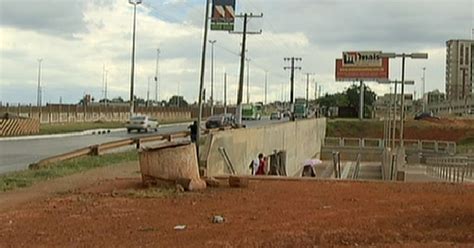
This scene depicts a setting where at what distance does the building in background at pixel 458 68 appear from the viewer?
15471cm

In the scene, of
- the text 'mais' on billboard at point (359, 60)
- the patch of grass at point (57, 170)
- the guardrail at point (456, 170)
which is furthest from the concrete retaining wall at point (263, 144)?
the text 'mais' on billboard at point (359, 60)

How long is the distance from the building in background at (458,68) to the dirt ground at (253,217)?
462 feet

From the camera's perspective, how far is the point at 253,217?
12938mm

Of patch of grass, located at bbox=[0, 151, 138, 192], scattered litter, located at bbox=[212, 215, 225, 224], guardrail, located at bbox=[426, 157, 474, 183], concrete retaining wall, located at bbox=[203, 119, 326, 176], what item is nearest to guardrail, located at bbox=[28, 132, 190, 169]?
patch of grass, located at bbox=[0, 151, 138, 192]

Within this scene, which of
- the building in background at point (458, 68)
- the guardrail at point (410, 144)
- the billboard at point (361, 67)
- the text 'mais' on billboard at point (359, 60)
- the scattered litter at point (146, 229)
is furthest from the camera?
the building in background at point (458, 68)

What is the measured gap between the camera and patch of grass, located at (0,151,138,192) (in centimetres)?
1944

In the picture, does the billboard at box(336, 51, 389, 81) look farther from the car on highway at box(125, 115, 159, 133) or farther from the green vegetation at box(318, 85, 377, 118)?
the car on highway at box(125, 115, 159, 133)

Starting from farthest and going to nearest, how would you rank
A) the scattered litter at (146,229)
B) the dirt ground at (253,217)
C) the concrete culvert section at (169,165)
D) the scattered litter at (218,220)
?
1. the concrete culvert section at (169,165)
2. the scattered litter at (218,220)
3. the scattered litter at (146,229)
4. the dirt ground at (253,217)

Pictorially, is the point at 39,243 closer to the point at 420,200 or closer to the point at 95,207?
the point at 95,207

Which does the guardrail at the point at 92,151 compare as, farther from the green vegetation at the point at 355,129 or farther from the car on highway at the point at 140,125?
the green vegetation at the point at 355,129

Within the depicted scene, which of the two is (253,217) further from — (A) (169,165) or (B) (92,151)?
(B) (92,151)

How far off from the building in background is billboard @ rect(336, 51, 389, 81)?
181 ft

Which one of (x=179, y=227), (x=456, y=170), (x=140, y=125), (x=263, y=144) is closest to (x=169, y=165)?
(x=179, y=227)

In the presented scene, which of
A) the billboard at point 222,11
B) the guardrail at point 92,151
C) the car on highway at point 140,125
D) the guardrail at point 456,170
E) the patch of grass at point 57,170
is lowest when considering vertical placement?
the guardrail at point 456,170
